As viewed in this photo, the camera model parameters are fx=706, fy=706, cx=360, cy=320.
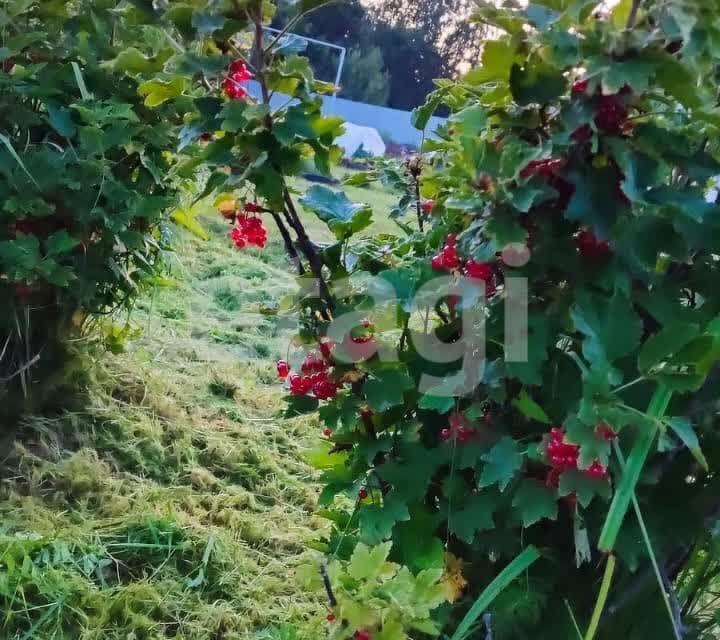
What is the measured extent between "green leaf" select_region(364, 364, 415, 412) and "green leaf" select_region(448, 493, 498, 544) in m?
0.12

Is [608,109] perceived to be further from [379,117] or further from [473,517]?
[379,117]

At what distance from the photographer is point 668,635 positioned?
711 millimetres

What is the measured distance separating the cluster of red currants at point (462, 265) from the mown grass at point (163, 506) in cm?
22

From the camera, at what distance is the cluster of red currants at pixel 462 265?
620 mm

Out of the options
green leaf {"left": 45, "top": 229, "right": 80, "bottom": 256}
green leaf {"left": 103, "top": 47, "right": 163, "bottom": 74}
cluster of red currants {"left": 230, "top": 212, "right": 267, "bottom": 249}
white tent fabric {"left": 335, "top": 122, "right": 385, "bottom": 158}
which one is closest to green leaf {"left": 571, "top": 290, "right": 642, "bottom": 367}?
cluster of red currants {"left": 230, "top": 212, "right": 267, "bottom": 249}

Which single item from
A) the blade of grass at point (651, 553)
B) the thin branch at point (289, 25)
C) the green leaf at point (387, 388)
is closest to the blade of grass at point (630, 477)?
the blade of grass at point (651, 553)

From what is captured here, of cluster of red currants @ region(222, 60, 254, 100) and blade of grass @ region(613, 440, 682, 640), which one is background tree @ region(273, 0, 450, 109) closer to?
cluster of red currants @ region(222, 60, 254, 100)

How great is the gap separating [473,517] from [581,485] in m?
0.14

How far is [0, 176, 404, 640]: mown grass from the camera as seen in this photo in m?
0.99

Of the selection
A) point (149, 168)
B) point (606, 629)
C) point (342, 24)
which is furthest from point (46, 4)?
point (342, 24)

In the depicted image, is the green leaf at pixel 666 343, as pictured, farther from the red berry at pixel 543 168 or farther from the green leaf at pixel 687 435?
the red berry at pixel 543 168

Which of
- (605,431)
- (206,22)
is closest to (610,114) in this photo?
(605,431)

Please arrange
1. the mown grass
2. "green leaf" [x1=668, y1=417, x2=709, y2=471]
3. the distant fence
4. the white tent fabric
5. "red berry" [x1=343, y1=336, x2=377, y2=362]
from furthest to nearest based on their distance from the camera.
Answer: the white tent fabric, the distant fence, the mown grass, "red berry" [x1=343, y1=336, x2=377, y2=362], "green leaf" [x1=668, y1=417, x2=709, y2=471]

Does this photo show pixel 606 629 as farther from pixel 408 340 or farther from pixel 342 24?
pixel 342 24
